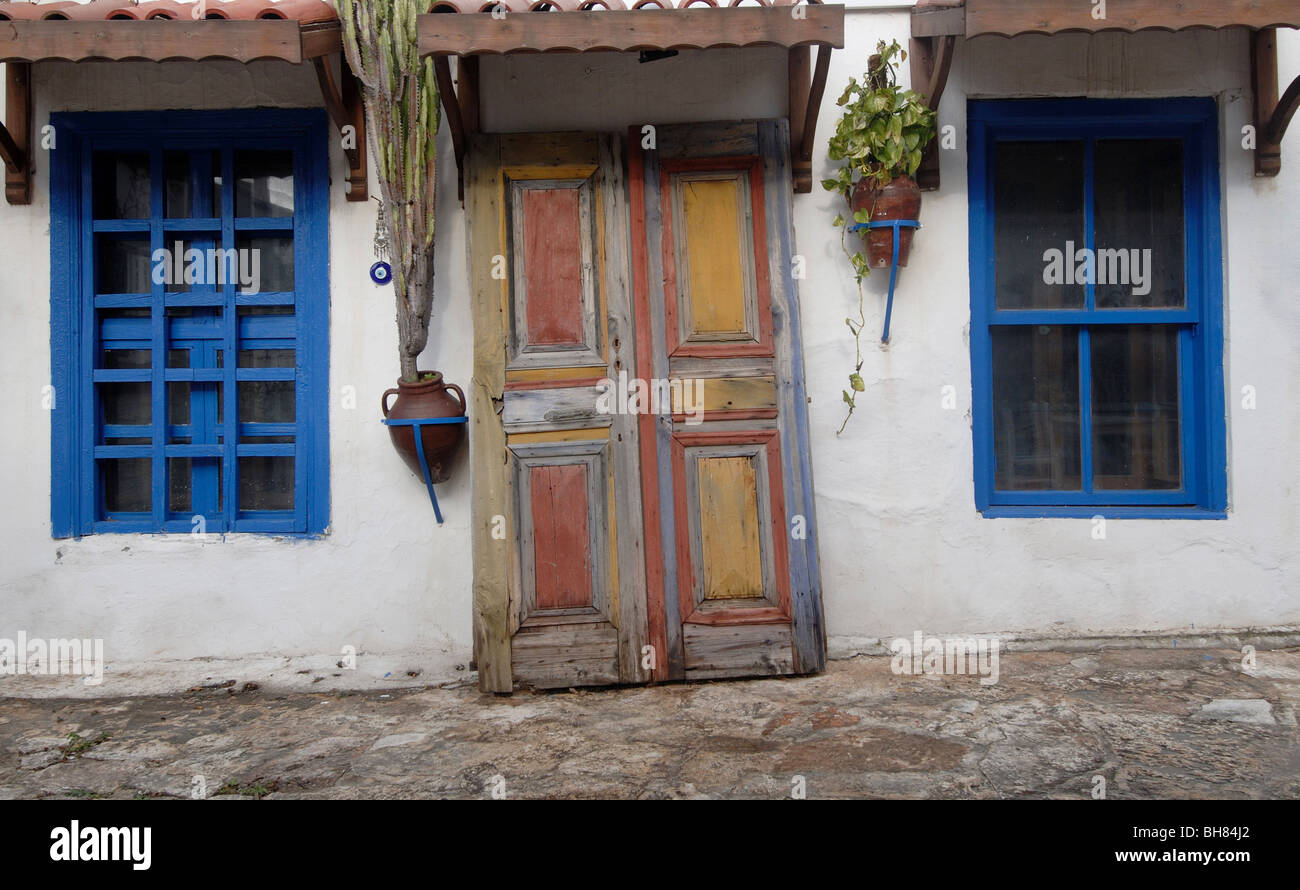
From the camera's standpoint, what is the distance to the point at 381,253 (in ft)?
14.4

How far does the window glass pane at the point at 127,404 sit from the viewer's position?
177 inches

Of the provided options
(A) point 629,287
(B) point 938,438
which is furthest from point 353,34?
(B) point 938,438

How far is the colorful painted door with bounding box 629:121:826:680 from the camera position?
4.11 m

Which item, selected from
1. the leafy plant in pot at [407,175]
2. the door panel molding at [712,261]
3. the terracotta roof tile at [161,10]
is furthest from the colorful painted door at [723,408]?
the terracotta roof tile at [161,10]

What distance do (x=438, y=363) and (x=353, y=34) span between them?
1434 mm

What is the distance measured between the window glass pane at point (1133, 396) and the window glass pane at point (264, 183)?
13.0 ft

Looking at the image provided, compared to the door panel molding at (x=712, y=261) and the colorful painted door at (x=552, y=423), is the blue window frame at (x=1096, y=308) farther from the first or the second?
the colorful painted door at (x=552, y=423)

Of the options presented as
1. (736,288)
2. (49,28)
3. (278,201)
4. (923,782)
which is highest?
(49,28)

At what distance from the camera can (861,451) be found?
4410 mm

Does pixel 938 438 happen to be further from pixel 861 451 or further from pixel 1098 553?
pixel 1098 553

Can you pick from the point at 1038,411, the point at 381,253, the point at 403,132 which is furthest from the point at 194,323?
the point at 1038,411

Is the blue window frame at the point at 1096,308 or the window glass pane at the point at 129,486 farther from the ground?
the blue window frame at the point at 1096,308

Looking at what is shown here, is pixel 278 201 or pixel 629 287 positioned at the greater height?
pixel 278 201

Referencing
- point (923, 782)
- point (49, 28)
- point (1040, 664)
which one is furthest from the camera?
point (1040, 664)
